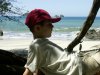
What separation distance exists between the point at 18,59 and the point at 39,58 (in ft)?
14.5

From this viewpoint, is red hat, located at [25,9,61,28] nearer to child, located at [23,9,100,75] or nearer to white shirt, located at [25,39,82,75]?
child, located at [23,9,100,75]

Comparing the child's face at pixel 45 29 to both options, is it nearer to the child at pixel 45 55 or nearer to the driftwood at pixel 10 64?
the child at pixel 45 55

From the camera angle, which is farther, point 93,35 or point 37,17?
point 93,35

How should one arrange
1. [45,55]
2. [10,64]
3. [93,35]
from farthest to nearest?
[93,35], [10,64], [45,55]

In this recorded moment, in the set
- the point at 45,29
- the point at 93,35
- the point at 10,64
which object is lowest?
the point at 93,35

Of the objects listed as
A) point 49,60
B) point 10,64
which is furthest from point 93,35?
point 49,60

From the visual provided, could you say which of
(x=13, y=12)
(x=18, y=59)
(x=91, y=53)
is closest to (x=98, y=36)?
(x=13, y=12)

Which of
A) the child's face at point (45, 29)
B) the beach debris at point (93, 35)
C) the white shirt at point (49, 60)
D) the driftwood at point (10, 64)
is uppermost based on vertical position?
the child's face at point (45, 29)

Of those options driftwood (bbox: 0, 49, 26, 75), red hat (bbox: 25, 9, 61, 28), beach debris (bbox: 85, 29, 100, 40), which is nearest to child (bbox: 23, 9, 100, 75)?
red hat (bbox: 25, 9, 61, 28)

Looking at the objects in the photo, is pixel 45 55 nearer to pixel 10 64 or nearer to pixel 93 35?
pixel 10 64

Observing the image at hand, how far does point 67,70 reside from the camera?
3.13 m

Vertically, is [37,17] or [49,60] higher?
[37,17]

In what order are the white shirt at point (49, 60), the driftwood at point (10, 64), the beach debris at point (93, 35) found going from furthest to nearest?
1. the beach debris at point (93, 35)
2. the driftwood at point (10, 64)
3. the white shirt at point (49, 60)

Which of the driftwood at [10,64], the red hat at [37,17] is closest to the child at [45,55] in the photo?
the red hat at [37,17]
